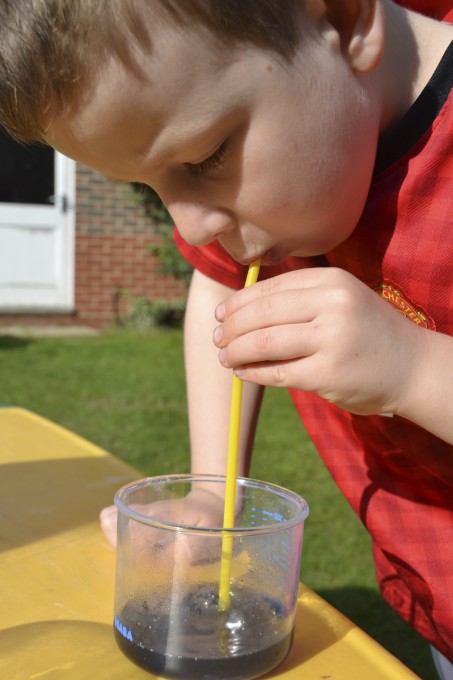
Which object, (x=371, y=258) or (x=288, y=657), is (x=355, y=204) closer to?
(x=371, y=258)

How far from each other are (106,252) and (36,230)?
0.52 metres

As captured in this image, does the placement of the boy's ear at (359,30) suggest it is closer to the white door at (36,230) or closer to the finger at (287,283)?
the finger at (287,283)

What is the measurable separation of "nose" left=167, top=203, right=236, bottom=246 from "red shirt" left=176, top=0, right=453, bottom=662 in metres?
0.23

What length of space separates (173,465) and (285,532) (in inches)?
83.1

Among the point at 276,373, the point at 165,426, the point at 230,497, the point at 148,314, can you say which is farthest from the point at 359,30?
the point at 148,314

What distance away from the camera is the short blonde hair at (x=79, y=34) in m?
0.63

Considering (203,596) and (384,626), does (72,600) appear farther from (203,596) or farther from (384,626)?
(384,626)

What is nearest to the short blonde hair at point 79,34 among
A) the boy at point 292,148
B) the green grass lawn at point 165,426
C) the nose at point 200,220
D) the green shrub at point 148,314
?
the boy at point 292,148

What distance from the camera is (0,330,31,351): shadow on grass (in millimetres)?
4796

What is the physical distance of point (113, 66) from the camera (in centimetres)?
65

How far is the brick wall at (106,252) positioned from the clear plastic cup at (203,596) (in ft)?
Result: 16.6

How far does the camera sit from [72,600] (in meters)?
0.75

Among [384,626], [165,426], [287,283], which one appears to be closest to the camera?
[287,283]

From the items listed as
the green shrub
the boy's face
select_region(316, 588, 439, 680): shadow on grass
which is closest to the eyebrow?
the boy's face
